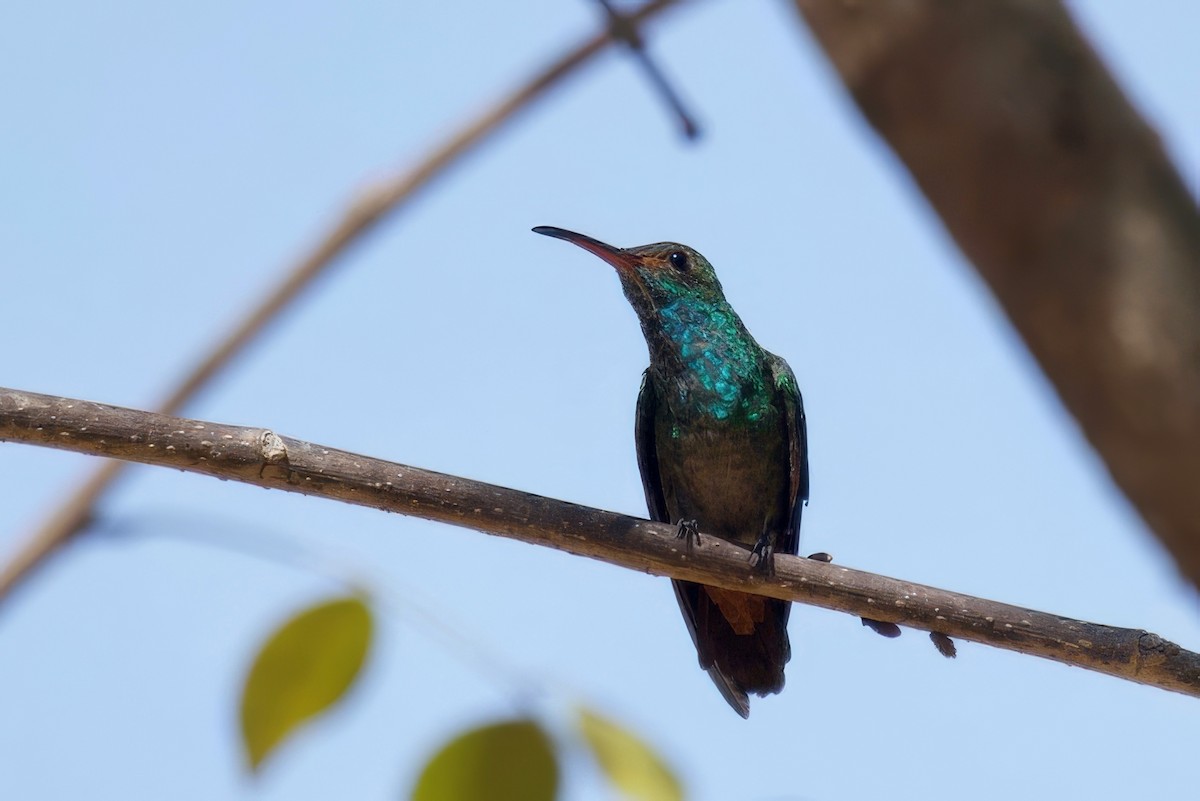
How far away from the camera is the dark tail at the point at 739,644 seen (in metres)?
5.17

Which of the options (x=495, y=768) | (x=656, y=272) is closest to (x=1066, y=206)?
(x=495, y=768)

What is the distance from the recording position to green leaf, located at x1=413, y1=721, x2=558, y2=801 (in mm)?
2619

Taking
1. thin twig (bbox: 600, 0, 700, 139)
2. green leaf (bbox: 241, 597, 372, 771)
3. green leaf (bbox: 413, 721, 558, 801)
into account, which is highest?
thin twig (bbox: 600, 0, 700, 139)

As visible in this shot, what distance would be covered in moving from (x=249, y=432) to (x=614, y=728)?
3.55 ft

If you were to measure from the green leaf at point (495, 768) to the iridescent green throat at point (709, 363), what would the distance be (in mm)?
2765

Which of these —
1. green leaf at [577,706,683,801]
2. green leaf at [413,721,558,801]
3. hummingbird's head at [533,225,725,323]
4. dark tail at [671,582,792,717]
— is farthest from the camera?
hummingbird's head at [533,225,725,323]

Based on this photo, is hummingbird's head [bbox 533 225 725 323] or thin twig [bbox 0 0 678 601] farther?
hummingbird's head [bbox 533 225 725 323]

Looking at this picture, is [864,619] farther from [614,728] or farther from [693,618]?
[693,618]

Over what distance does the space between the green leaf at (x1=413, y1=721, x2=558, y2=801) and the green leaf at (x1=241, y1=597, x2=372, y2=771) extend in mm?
377

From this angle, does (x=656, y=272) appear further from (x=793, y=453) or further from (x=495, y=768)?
(x=495, y=768)

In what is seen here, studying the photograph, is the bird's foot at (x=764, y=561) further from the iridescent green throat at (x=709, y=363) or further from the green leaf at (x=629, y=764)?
the iridescent green throat at (x=709, y=363)

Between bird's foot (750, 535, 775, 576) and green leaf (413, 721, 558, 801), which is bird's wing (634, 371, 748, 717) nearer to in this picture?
bird's foot (750, 535, 775, 576)

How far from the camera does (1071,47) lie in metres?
1.39

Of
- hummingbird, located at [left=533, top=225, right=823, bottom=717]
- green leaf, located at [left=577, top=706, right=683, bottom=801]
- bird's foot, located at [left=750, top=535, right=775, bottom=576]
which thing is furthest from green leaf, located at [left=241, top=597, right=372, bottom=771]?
hummingbird, located at [left=533, top=225, right=823, bottom=717]
